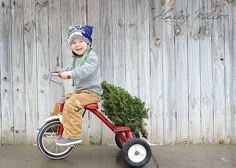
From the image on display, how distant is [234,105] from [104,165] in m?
2.04

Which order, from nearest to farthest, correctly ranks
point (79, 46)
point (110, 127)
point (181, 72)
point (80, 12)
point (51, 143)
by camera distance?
1. point (79, 46)
2. point (110, 127)
3. point (51, 143)
4. point (80, 12)
5. point (181, 72)

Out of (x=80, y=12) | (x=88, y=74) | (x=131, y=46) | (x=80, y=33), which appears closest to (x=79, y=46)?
(x=80, y=33)

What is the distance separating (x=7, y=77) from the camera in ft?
21.2

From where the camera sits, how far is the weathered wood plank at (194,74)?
21.3 ft

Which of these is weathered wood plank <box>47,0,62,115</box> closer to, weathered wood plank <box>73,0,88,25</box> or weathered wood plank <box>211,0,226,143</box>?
weathered wood plank <box>73,0,88,25</box>

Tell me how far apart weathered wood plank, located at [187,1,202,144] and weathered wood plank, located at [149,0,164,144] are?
38cm

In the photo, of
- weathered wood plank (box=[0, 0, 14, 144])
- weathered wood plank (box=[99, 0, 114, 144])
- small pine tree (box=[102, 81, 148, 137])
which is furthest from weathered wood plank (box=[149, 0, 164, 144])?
weathered wood plank (box=[0, 0, 14, 144])

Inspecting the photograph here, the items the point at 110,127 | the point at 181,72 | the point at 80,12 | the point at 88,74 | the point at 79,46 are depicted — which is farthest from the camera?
the point at 181,72

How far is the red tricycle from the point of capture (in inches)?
219

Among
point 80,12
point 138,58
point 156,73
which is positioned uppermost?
point 80,12

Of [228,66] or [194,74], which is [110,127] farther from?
[228,66]

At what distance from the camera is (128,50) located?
6.50 m

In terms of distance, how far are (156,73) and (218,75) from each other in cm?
83

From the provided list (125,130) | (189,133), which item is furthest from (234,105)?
(125,130)
